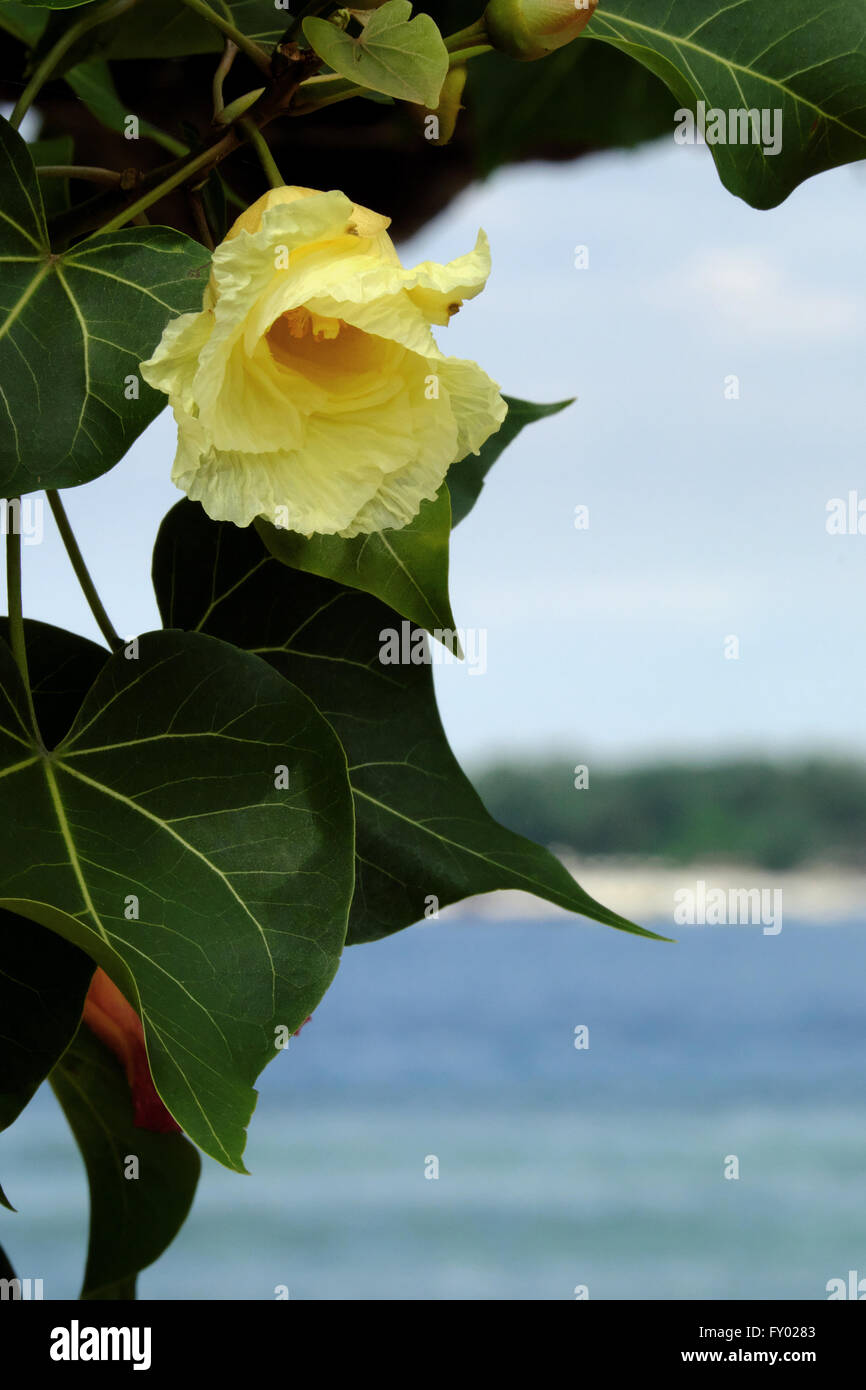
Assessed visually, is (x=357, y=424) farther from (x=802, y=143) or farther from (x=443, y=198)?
(x=443, y=198)

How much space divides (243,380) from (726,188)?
146 millimetres

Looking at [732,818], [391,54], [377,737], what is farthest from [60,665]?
[732,818]

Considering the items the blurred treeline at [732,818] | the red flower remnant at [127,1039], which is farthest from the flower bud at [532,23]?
the blurred treeline at [732,818]

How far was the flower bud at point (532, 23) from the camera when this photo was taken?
262 mm

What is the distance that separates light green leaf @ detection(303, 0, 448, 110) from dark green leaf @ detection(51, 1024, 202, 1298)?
13.4 inches

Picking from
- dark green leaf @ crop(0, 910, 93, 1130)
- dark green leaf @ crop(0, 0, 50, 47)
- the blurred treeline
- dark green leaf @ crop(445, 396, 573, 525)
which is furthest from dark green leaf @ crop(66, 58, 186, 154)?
the blurred treeline

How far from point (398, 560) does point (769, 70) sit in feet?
0.52

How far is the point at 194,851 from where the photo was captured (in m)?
0.30

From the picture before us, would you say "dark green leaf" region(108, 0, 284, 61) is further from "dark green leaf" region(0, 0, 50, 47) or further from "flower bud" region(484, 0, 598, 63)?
"flower bud" region(484, 0, 598, 63)

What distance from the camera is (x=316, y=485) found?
0.25 meters

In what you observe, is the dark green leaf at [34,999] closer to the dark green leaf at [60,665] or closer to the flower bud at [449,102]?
the dark green leaf at [60,665]

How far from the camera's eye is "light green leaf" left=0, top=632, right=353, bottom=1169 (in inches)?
10.6

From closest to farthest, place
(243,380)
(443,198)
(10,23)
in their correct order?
(243,380) → (10,23) → (443,198)

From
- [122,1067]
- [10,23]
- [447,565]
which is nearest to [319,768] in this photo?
[447,565]
